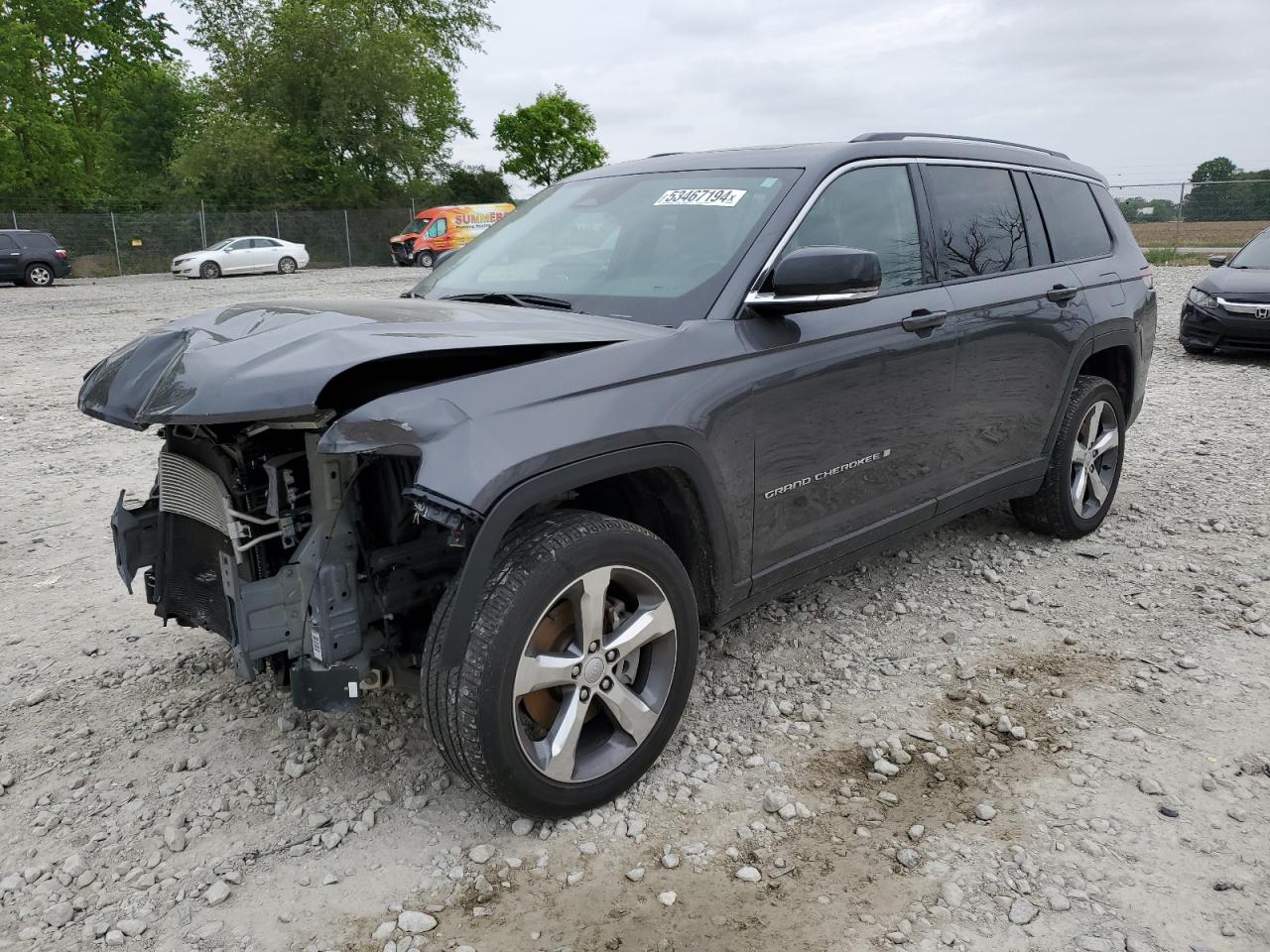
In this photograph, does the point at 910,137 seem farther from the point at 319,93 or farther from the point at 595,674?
the point at 319,93

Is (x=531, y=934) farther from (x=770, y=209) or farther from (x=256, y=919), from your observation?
(x=770, y=209)

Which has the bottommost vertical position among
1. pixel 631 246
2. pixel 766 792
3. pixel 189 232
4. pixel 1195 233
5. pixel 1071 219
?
pixel 766 792

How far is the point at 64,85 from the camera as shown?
40.4 m

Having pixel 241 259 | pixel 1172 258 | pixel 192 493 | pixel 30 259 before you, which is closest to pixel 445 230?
pixel 241 259

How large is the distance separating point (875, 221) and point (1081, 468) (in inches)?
81.3

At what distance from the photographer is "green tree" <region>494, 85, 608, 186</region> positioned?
52250 millimetres

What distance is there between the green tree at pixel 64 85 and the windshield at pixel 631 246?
127 feet

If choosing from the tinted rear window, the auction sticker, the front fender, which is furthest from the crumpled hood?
the tinted rear window

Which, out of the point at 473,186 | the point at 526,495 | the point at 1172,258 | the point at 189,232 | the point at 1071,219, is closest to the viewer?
the point at 526,495

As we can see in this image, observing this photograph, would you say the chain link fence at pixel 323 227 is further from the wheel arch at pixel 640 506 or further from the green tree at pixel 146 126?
the wheel arch at pixel 640 506

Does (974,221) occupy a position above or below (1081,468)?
above

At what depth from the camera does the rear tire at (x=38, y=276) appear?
27.1 metres

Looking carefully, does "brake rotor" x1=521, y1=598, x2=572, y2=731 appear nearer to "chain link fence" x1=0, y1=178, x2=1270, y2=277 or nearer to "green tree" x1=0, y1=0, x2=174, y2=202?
"chain link fence" x1=0, y1=178, x2=1270, y2=277

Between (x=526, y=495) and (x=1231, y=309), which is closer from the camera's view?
(x=526, y=495)
